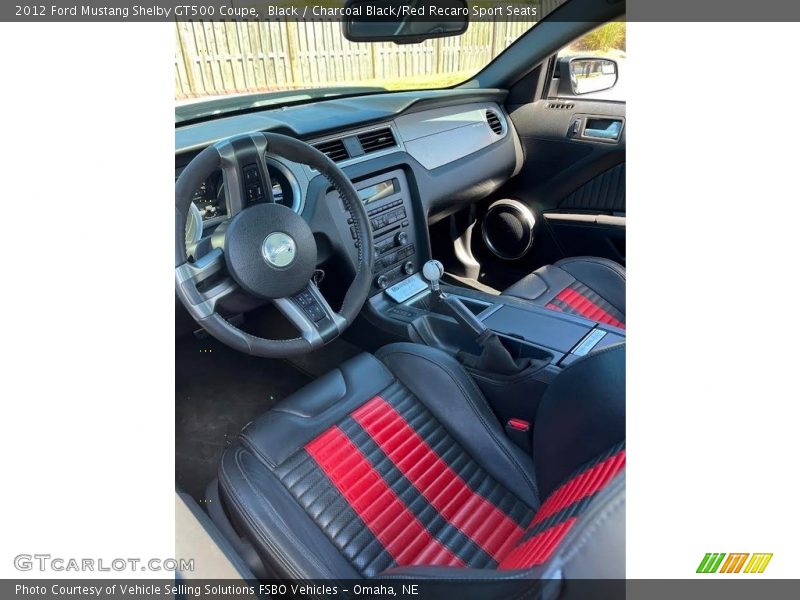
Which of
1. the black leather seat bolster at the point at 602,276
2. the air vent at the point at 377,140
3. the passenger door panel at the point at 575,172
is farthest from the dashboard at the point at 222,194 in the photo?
the passenger door panel at the point at 575,172

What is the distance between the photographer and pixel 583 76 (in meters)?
2.73

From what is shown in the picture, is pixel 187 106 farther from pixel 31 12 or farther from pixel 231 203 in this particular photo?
pixel 31 12

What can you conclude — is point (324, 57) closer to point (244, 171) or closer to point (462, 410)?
point (244, 171)

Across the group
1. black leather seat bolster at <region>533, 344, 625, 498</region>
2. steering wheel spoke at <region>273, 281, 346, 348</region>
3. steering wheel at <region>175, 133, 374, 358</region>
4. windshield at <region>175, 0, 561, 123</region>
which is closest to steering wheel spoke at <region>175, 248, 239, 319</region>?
steering wheel at <region>175, 133, 374, 358</region>

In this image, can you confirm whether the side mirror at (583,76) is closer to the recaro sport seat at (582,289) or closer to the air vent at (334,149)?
the recaro sport seat at (582,289)

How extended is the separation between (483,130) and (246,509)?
6.54 feet

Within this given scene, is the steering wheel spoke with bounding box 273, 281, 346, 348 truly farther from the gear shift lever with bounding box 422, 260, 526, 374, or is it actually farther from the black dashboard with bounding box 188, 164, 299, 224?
the gear shift lever with bounding box 422, 260, 526, 374

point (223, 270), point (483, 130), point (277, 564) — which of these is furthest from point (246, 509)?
point (483, 130)

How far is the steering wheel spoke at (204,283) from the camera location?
1370 millimetres

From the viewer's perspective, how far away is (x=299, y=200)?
184cm

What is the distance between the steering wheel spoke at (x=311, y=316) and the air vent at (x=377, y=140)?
2.54ft

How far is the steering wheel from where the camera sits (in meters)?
1.39

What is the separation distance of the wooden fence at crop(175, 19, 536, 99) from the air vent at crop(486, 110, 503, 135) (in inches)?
10.2

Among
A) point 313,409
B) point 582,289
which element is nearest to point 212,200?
point 313,409
